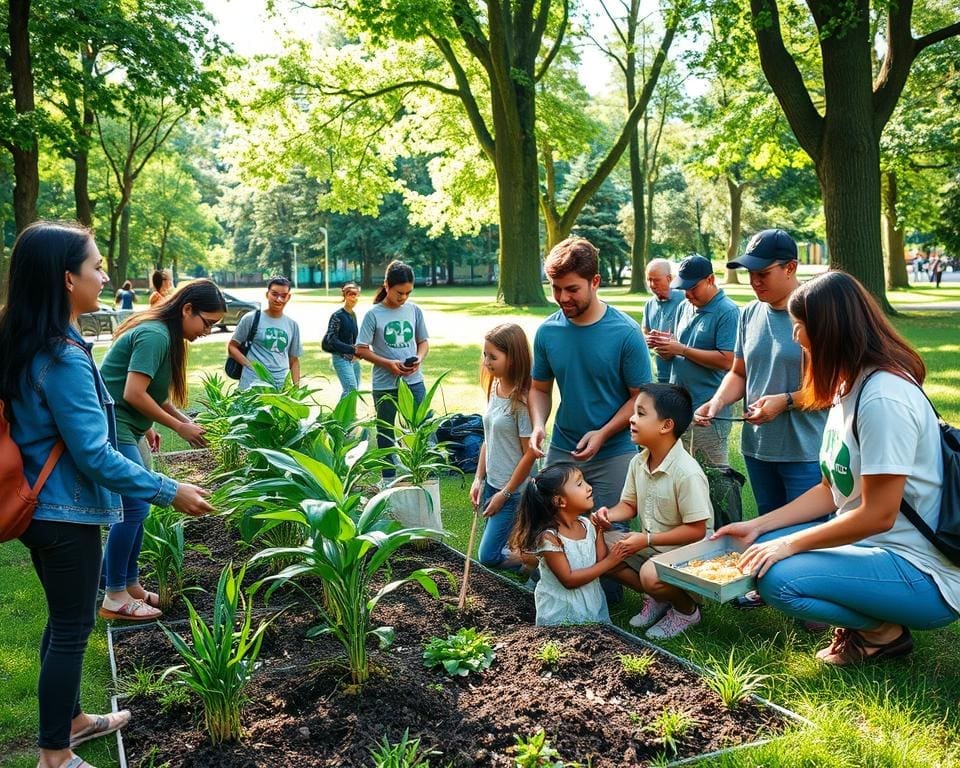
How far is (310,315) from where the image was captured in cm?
3002

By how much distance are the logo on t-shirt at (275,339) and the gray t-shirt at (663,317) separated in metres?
3.09

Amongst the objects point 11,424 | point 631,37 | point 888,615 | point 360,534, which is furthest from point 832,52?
point 631,37

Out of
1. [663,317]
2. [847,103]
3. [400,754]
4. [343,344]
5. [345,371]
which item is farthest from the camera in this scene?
[847,103]

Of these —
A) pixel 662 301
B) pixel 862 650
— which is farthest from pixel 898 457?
pixel 662 301

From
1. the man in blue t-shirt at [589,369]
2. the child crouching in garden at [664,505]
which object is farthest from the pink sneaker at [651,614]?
the man in blue t-shirt at [589,369]

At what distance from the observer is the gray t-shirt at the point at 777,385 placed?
421 centimetres

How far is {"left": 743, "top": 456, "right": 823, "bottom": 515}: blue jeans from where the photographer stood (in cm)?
425

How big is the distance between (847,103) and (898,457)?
396 inches

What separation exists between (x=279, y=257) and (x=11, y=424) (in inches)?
2511

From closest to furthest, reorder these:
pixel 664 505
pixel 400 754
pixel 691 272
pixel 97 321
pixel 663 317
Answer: pixel 400 754 < pixel 664 505 < pixel 691 272 < pixel 663 317 < pixel 97 321

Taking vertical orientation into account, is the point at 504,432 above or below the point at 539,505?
above

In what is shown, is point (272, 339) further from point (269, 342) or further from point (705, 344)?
point (705, 344)

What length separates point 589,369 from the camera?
170 inches

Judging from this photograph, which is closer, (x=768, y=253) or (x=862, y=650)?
(x=862, y=650)
